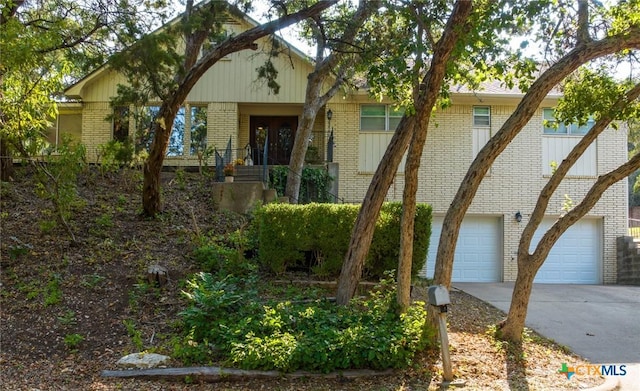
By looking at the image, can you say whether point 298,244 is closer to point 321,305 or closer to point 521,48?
point 321,305

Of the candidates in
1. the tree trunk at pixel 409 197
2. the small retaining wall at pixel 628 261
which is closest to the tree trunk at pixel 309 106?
the tree trunk at pixel 409 197

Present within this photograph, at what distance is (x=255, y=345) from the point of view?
561 centimetres

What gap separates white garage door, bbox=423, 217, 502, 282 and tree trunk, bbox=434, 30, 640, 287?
8.48m

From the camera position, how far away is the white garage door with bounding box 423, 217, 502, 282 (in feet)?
48.1

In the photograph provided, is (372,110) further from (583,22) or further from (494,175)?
(583,22)

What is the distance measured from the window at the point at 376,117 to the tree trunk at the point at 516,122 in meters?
9.00

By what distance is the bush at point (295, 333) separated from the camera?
548cm

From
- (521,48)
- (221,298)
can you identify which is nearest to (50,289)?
(221,298)

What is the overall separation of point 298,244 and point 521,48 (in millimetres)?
4634

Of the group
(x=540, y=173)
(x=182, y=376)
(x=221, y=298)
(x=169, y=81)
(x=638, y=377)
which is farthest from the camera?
(x=540, y=173)

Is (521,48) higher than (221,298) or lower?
higher

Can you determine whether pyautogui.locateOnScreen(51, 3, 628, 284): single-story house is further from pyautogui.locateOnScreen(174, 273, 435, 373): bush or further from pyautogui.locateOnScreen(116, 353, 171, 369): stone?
pyautogui.locateOnScreen(116, 353, 171, 369): stone

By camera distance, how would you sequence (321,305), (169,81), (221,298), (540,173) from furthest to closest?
(540,173), (169,81), (321,305), (221,298)

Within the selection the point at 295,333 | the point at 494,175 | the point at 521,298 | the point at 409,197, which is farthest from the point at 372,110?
the point at 295,333
